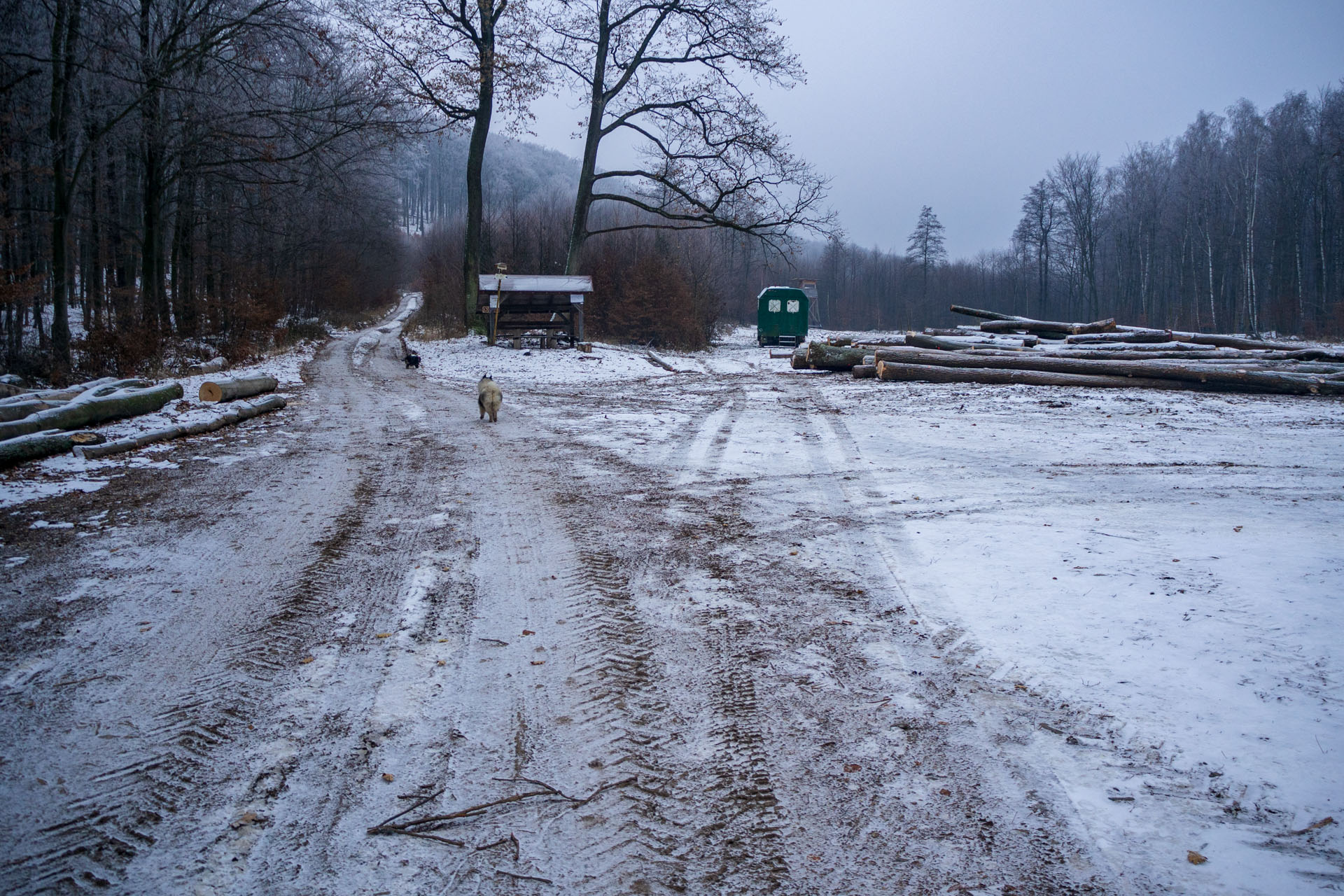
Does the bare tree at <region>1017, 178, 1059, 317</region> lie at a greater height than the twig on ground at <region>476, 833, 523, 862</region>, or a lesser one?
greater

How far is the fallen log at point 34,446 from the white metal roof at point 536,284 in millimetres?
16742

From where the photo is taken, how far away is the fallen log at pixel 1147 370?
14422mm

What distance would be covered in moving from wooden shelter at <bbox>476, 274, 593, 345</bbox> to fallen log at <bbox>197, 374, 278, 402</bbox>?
1106cm

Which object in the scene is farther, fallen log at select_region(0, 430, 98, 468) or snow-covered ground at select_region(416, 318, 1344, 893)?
fallen log at select_region(0, 430, 98, 468)

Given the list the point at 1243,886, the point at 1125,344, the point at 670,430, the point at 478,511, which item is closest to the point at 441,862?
the point at 1243,886

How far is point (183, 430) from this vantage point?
9461mm

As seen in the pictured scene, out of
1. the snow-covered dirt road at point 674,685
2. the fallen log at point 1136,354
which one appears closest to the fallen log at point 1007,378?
the fallen log at point 1136,354

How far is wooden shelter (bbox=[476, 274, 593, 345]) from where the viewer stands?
24.3 metres

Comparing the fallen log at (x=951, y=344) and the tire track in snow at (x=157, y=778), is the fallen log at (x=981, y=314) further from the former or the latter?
the tire track in snow at (x=157, y=778)

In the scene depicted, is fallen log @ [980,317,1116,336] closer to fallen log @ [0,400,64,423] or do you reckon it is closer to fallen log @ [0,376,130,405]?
fallen log @ [0,376,130,405]

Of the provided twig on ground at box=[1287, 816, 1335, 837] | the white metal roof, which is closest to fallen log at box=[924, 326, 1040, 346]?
the white metal roof

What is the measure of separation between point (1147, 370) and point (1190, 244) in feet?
164

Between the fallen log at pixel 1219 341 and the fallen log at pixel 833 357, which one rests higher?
the fallen log at pixel 1219 341

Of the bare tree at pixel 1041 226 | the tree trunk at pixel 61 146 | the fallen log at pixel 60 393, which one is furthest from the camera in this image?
the bare tree at pixel 1041 226
